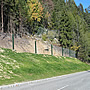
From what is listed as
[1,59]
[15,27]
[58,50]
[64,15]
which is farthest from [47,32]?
[1,59]

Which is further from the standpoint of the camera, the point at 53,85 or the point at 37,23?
the point at 37,23

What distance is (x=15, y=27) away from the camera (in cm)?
4303

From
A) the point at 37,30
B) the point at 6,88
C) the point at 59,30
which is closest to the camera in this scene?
the point at 6,88

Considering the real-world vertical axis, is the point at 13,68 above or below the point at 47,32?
below

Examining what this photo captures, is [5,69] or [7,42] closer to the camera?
[5,69]

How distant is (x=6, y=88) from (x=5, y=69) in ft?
14.9

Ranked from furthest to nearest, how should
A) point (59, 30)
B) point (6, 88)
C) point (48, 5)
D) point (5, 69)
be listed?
point (48, 5)
point (59, 30)
point (5, 69)
point (6, 88)

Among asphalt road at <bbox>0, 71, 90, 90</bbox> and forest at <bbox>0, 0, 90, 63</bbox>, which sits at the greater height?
forest at <bbox>0, 0, 90, 63</bbox>

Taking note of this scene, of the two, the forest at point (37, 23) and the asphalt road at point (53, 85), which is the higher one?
the forest at point (37, 23)

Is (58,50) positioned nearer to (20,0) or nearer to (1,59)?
(20,0)

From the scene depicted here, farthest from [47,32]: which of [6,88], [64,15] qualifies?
[6,88]

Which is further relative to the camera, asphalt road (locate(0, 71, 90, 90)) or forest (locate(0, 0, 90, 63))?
forest (locate(0, 0, 90, 63))

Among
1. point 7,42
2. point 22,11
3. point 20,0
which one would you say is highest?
point 20,0

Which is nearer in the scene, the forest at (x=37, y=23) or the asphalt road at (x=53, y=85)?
the asphalt road at (x=53, y=85)
